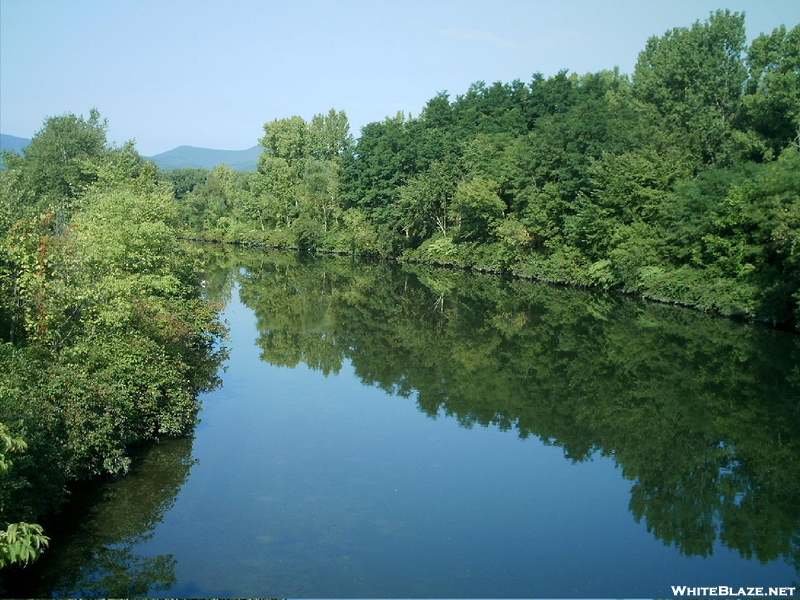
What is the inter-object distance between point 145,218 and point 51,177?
29481 mm

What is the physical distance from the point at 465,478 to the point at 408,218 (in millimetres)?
50732

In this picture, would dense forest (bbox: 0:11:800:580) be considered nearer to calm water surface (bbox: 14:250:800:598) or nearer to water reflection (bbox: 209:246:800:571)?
calm water surface (bbox: 14:250:800:598)

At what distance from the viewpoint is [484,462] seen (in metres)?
16.5

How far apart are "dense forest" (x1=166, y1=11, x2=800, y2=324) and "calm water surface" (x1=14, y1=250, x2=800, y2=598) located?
6.44m

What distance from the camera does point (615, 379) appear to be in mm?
23641

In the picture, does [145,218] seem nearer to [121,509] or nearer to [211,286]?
[121,509]

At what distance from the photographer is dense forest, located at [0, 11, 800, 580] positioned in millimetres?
13955

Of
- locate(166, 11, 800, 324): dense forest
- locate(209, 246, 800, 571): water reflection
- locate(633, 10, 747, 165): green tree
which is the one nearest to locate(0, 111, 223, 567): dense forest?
locate(209, 246, 800, 571): water reflection

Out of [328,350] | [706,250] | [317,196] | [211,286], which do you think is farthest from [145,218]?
[317,196]

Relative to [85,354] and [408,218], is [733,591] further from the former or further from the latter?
[408,218]

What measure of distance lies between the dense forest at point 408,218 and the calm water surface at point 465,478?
141 centimetres

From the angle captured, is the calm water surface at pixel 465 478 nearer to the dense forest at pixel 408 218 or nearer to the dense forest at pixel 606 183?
the dense forest at pixel 408 218

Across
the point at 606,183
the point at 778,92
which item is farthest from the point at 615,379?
the point at 778,92

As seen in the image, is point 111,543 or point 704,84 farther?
point 704,84
